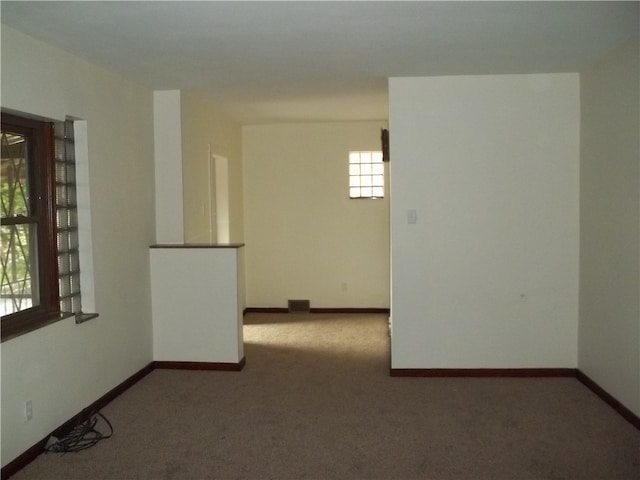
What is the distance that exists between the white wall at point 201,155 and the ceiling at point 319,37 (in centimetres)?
49

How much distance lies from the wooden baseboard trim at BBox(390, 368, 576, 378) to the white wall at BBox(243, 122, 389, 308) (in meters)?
2.56

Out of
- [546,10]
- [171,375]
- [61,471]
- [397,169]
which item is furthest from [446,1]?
[171,375]

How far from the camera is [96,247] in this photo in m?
3.93

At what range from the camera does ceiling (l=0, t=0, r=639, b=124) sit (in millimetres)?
2848

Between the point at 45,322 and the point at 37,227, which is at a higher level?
the point at 37,227

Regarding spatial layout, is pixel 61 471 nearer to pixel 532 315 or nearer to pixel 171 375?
pixel 171 375

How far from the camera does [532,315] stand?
452cm

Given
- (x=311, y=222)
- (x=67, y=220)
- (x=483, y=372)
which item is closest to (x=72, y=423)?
(x=67, y=220)

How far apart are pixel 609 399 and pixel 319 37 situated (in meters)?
2.96

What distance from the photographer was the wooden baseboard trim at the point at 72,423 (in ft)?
9.82

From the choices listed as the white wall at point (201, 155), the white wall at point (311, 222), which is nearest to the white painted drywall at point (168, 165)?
the white wall at point (201, 155)

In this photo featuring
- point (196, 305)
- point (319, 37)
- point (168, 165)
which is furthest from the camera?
point (168, 165)

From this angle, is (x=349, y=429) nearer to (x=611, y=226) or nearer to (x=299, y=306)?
(x=611, y=226)

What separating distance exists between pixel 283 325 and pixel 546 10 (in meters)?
4.47
